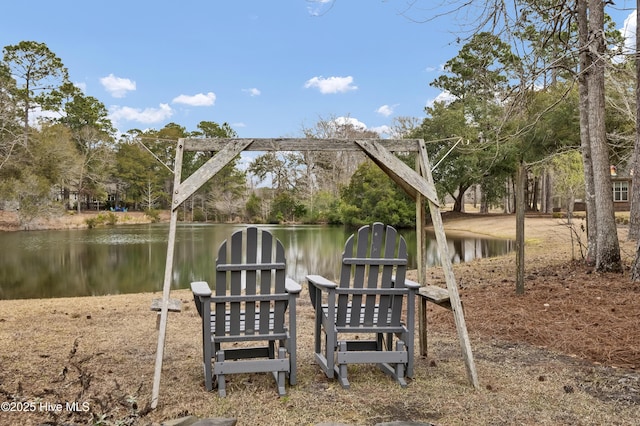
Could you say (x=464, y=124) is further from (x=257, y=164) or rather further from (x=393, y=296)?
(x=393, y=296)

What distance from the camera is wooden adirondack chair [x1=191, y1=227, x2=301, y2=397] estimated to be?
3146 millimetres

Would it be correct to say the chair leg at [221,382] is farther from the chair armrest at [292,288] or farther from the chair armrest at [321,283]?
the chair armrest at [321,283]

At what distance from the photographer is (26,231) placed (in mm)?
27078

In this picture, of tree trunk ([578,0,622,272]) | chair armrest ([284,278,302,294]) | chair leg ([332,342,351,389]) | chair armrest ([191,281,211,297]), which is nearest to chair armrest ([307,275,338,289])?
chair armrest ([284,278,302,294])

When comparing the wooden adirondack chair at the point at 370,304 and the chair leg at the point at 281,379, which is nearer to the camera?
the chair leg at the point at 281,379

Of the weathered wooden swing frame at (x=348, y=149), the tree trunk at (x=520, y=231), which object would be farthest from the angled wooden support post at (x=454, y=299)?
the tree trunk at (x=520, y=231)

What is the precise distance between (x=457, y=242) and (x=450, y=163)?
372 inches

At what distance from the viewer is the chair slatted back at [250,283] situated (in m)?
3.15

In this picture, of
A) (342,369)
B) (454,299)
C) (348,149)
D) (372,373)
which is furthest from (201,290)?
(454,299)

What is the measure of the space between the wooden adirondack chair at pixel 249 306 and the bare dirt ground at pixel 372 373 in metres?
0.17

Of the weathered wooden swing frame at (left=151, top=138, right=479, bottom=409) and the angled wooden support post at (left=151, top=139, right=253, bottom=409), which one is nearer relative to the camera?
the angled wooden support post at (left=151, top=139, right=253, bottom=409)

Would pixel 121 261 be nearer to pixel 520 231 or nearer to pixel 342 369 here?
pixel 520 231

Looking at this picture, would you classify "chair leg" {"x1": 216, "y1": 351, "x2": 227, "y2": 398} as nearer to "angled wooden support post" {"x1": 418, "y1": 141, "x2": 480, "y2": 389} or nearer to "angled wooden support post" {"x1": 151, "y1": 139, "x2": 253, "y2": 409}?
"angled wooden support post" {"x1": 151, "y1": 139, "x2": 253, "y2": 409}

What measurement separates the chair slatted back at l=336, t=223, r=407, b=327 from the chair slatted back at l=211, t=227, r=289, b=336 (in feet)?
1.37
